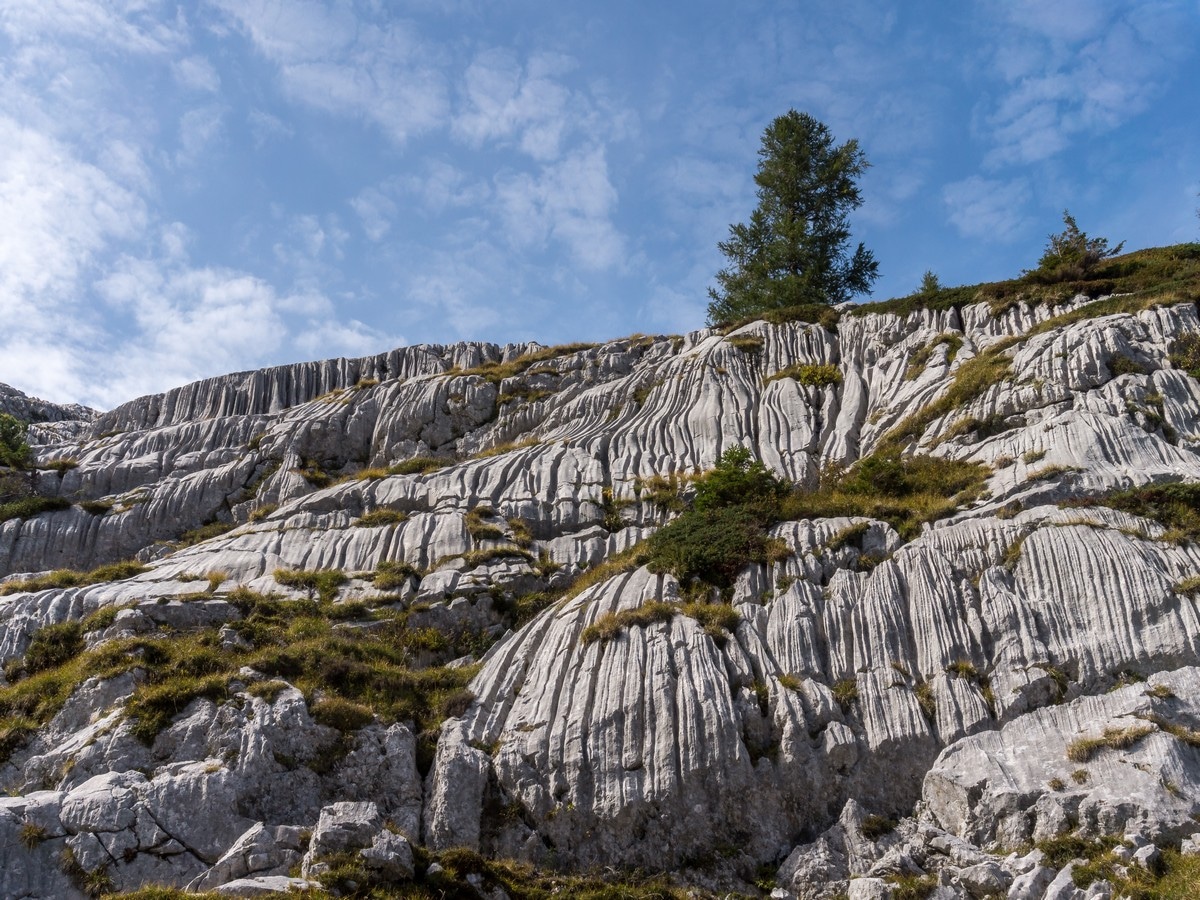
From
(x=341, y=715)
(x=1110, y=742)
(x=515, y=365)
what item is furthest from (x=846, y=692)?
(x=515, y=365)

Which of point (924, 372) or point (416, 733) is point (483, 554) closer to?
point (416, 733)

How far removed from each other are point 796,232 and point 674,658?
3665cm

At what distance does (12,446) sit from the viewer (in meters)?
37.5

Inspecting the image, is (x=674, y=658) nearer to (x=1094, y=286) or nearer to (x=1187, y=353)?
(x=1187, y=353)

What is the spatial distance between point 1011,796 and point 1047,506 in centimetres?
919

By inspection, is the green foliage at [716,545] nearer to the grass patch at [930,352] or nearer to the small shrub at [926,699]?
the small shrub at [926,699]

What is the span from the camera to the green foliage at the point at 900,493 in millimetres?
25328

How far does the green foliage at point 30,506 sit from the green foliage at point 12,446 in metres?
2.92

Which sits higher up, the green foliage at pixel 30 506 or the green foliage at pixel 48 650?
the green foliage at pixel 30 506

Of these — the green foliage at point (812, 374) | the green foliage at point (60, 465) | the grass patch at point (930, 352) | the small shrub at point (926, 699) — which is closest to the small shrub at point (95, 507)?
the green foliage at point (60, 465)

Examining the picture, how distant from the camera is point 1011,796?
669 inches

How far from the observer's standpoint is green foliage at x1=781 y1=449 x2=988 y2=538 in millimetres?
25328

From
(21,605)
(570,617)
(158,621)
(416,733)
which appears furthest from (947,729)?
(21,605)

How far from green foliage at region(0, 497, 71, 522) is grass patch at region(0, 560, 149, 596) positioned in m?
7.21
